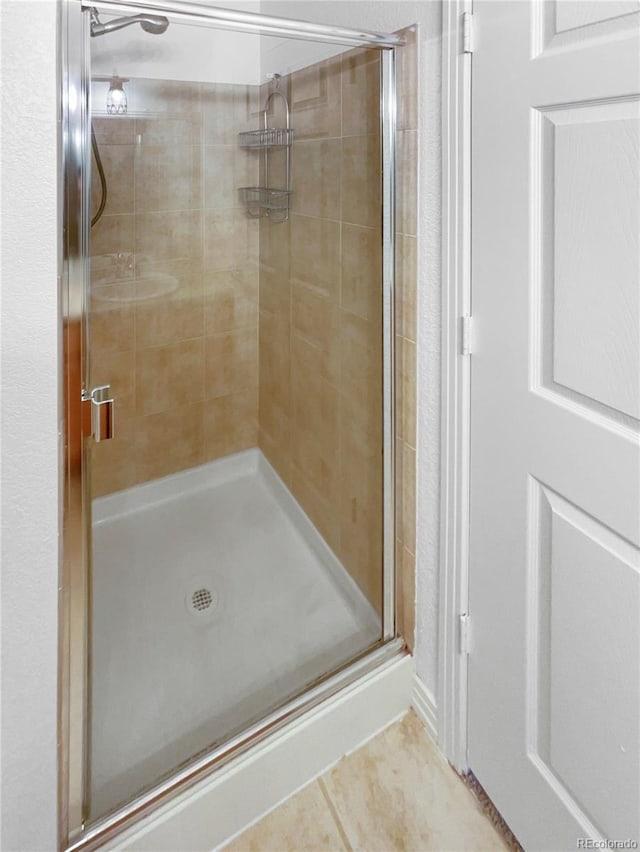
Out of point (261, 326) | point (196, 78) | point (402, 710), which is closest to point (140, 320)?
point (261, 326)

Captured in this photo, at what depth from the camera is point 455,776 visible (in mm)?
1331

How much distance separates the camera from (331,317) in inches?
59.5

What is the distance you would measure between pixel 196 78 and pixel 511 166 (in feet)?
2.44

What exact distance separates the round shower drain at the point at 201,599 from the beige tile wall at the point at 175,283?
0.30m

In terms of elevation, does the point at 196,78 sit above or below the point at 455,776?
above

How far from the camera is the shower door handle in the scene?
1.01 meters

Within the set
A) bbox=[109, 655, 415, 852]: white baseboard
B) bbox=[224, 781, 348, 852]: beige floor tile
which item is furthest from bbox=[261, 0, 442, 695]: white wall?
bbox=[224, 781, 348, 852]: beige floor tile

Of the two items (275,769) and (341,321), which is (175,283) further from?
(275,769)

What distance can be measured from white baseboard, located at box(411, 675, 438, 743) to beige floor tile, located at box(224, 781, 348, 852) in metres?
Answer: 0.31

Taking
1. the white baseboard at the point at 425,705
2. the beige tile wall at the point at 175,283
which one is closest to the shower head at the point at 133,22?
the beige tile wall at the point at 175,283

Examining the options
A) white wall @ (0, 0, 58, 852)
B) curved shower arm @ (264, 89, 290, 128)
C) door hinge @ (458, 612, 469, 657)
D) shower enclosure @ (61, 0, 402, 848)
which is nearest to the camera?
white wall @ (0, 0, 58, 852)

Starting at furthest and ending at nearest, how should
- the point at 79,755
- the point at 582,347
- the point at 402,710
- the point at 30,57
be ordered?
the point at 402,710 → the point at 79,755 → the point at 582,347 → the point at 30,57

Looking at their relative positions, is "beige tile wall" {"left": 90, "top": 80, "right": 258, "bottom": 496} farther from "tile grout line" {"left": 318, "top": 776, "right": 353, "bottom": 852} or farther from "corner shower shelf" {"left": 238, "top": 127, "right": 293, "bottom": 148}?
"tile grout line" {"left": 318, "top": 776, "right": 353, "bottom": 852}

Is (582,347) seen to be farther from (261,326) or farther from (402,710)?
(402,710)
